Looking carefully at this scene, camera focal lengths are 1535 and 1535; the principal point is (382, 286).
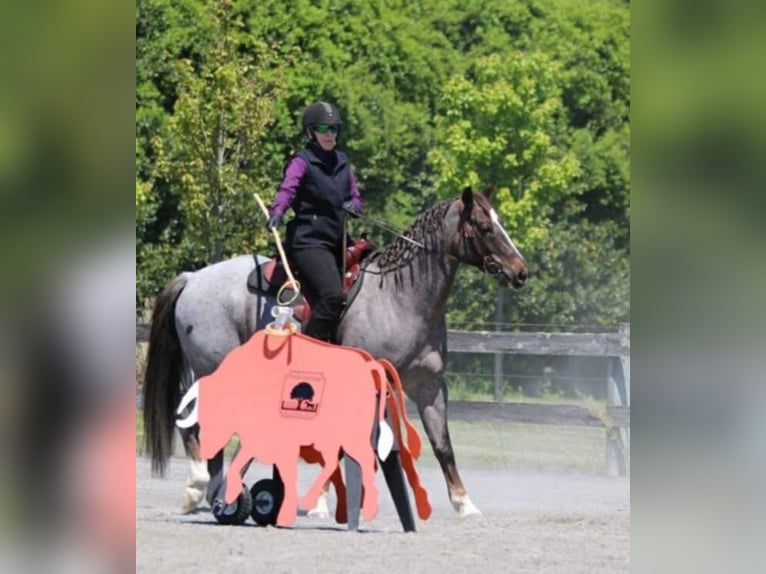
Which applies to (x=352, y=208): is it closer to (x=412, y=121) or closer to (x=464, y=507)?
(x=464, y=507)

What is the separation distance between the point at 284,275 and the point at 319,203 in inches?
23.3

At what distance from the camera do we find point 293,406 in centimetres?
849

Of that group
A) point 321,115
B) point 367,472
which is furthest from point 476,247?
point 367,472

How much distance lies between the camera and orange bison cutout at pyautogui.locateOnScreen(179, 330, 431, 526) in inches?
330

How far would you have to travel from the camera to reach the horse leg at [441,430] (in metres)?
9.77

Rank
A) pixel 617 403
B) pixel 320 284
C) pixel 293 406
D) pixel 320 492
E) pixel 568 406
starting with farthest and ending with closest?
pixel 617 403 < pixel 568 406 < pixel 320 284 < pixel 320 492 < pixel 293 406

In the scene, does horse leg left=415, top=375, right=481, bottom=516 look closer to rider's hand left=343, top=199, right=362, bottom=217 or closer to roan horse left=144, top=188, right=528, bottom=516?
roan horse left=144, top=188, right=528, bottom=516

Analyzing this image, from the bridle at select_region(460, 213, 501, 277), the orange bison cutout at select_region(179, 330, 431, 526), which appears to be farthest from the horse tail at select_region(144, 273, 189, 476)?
the bridle at select_region(460, 213, 501, 277)

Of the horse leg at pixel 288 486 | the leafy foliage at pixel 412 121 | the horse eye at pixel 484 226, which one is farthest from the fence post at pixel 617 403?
the leafy foliage at pixel 412 121

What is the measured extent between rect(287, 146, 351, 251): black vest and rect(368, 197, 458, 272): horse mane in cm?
52

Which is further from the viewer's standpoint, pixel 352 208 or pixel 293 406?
pixel 352 208
